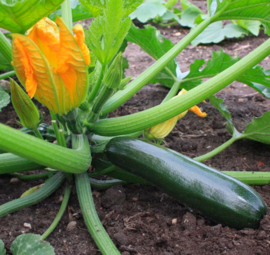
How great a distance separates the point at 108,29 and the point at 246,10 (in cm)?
84

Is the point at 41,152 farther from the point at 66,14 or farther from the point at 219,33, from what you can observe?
the point at 219,33

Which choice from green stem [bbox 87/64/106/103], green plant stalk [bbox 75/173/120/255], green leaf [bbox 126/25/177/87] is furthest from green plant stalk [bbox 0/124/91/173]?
green leaf [bbox 126/25/177/87]

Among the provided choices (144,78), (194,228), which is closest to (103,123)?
(144,78)

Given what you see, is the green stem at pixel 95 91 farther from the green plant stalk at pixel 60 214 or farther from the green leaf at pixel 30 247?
the green leaf at pixel 30 247

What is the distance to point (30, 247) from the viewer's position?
121 centimetres

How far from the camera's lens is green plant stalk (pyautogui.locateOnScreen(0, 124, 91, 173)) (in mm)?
1024

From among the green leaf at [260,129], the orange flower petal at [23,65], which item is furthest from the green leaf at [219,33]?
the orange flower petal at [23,65]

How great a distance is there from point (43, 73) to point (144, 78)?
57 cm

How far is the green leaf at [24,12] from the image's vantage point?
41.2 inches

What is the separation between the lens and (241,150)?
198cm

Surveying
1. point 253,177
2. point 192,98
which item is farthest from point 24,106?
point 253,177

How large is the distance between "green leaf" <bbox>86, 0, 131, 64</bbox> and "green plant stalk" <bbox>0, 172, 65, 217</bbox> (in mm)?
616

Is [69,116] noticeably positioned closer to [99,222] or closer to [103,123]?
[103,123]

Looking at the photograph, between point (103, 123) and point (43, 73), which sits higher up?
point (43, 73)
